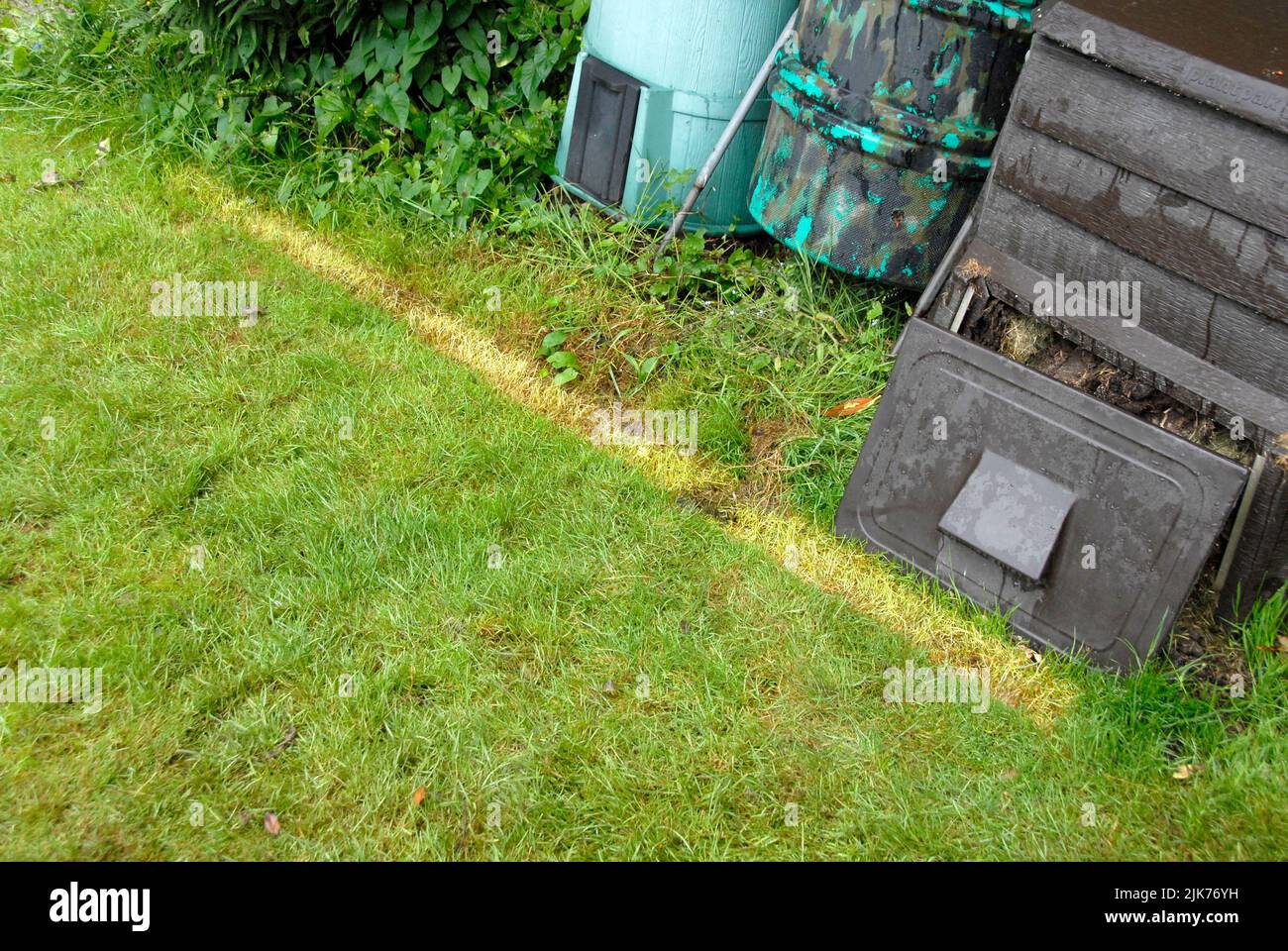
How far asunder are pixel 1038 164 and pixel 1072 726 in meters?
1.47

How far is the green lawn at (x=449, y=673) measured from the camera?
7.93 feet

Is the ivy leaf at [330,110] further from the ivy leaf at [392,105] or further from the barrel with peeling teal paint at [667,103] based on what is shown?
the barrel with peeling teal paint at [667,103]

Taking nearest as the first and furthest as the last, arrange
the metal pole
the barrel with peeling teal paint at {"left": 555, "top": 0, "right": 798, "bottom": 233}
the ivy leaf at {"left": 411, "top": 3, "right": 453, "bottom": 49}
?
the metal pole
the barrel with peeling teal paint at {"left": 555, "top": 0, "right": 798, "bottom": 233}
the ivy leaf at {"left": 411, "top": 3, "right": 453, "bottom": 49}

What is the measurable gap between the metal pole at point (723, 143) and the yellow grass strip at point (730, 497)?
78cm

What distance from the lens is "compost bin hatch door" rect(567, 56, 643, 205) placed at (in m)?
4.13

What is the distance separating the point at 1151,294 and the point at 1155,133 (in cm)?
40

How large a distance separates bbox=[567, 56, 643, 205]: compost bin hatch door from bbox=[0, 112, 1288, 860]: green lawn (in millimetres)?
1115

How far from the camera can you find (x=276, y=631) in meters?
2.77

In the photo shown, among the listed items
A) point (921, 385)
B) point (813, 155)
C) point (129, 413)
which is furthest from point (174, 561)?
point (813, 155)

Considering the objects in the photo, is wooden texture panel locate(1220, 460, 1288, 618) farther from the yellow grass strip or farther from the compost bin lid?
the compost bin lid

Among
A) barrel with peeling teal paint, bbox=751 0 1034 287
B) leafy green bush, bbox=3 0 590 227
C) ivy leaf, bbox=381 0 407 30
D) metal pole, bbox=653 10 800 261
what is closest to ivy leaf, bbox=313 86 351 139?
leafy green bush, bbox=3 0 590 227

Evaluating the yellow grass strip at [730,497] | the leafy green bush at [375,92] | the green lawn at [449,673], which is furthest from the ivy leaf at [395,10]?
the green lawn at [449,673]

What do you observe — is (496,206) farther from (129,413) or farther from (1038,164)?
(1038,164)

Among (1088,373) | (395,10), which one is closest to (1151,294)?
(1088,373)
